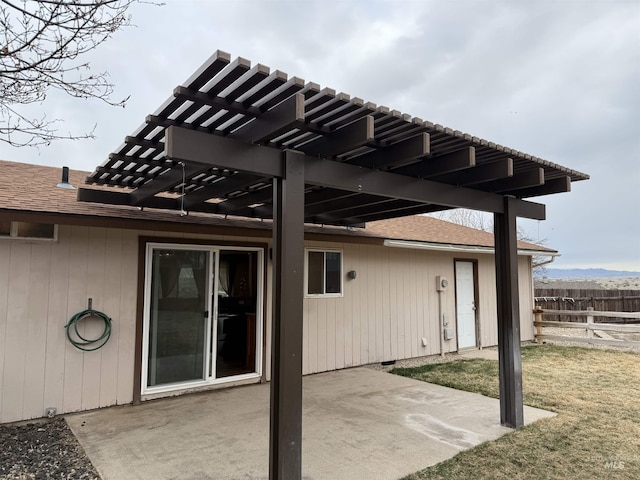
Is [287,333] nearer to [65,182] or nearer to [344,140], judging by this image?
[344,140]

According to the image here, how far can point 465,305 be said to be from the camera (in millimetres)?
9180

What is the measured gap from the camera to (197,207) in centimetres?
530

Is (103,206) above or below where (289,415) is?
above

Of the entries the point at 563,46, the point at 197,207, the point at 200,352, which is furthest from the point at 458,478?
the point at 563,46

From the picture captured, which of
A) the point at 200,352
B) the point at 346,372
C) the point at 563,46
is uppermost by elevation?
the point at 563,46

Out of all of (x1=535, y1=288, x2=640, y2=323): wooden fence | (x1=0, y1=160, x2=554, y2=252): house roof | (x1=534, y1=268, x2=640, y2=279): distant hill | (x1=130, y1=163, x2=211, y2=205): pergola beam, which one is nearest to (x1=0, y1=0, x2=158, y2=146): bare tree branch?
(x1=130, y1=163, x2=211, y2=205): pergola beam

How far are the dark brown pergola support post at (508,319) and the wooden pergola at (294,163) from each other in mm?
11

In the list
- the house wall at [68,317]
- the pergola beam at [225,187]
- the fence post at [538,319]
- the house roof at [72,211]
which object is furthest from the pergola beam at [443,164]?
the fence post at [538,319]

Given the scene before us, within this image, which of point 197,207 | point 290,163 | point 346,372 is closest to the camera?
point 290,163

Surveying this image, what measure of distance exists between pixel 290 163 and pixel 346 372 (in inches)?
194

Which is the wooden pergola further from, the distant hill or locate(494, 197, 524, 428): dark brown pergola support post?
the distant hill

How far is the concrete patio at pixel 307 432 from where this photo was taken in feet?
10.6

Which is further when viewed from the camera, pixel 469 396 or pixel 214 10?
pixel 214 10

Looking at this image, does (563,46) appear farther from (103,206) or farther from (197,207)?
(103,206)
